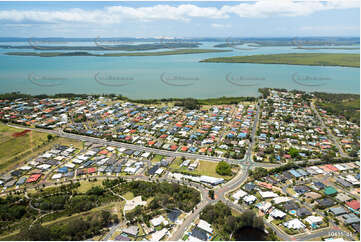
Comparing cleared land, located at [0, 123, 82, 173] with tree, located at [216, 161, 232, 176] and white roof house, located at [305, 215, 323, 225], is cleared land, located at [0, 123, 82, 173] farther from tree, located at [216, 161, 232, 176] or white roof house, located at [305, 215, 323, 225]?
white roof house, located at [305, 215, 323, 225]

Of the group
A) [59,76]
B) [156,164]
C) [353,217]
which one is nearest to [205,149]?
[156,164]

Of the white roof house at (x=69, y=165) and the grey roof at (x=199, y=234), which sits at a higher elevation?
the white roof house at (x=69, y=165)

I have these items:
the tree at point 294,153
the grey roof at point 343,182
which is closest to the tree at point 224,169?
the tree at point 294,153

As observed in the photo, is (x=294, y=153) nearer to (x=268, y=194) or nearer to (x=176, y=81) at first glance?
(x=268, y=194)

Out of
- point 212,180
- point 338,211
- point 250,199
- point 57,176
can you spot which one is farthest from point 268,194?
point 57,176

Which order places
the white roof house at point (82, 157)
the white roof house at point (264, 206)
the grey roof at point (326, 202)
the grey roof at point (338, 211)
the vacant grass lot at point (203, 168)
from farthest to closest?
the white roof house at point (82, 157), the vacant grass lot at point (203, 168), the grey roof at point (326, 202), the white roof house at point (264, 206), the grey roof at point (338, 211)

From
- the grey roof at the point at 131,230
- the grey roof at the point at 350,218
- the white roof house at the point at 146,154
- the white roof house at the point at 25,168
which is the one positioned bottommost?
the grey roof at the point at 131,230

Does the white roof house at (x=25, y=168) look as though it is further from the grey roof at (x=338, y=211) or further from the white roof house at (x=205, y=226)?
the grey roof at (x=338, y=211)
